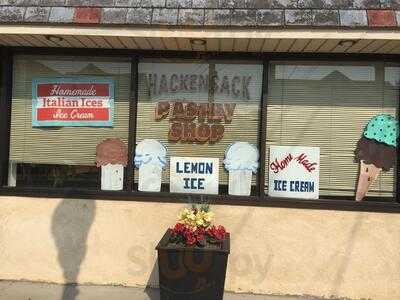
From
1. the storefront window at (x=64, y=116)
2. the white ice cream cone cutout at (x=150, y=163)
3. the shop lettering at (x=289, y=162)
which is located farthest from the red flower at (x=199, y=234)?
the storefront window at (x=64, y=116)

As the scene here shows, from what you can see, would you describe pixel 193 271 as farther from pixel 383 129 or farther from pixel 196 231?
pixel 383 129

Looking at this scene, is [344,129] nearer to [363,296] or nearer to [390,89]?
[390,89]

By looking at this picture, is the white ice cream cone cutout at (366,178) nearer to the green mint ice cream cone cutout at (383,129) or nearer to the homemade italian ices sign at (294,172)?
the green mint ice cream cone cutout at (383,129)

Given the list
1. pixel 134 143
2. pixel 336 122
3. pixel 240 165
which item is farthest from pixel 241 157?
pixel 134 143

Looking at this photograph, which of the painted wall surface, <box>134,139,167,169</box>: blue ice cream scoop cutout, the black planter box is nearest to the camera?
the black planter box

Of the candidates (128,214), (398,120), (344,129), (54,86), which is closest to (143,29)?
(54,86)

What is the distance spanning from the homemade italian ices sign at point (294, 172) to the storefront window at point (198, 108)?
0.90ft

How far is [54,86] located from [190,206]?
2.27 metres

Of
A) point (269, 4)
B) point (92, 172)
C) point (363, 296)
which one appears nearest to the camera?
point (269, 4)

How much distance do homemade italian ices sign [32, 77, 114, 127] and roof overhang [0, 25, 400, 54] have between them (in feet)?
1.65

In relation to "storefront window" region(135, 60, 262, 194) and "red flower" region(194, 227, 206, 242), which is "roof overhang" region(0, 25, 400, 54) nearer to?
"storefront window" region(135, 60, 262, 194)

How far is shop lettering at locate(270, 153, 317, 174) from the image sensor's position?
6.62 meters

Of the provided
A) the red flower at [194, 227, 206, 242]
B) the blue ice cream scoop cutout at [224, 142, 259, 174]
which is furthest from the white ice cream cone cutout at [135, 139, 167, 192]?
the red flower at [194, 227, 206, 242]

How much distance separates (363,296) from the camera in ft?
21.1
